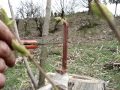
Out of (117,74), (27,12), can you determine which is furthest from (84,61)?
(27,12)

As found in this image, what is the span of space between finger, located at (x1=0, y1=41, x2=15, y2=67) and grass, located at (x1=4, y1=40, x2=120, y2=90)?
4188mm

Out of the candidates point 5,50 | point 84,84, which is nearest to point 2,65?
point 5,50

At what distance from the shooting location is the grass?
525 cm

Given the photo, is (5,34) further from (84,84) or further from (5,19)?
(84,84)

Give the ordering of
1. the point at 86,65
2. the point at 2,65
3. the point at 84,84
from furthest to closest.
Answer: the point at 86,65 < the point at 84,84 < the point at 2,65

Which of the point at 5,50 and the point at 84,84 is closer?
the point at 5,50

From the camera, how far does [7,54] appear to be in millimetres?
422

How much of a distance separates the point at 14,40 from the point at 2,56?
0.07 ft

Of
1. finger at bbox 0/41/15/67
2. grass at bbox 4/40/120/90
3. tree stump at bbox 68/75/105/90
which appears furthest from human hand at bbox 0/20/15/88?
grass at bbox 4/40/120/90

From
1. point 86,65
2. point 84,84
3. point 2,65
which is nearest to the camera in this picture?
point 2,65

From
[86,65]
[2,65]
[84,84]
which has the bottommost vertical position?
[86,65]

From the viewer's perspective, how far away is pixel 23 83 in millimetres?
5035

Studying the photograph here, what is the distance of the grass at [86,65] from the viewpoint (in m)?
5.25

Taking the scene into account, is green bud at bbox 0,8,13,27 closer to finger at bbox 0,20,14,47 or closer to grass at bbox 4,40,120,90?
finger at bbox 0,20,14,47
